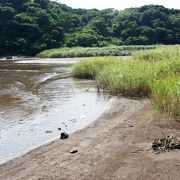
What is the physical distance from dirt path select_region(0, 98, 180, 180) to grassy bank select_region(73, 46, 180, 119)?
54 centimetres

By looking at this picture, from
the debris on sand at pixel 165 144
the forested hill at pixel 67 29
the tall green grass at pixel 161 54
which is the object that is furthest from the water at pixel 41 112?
the forested hill at pixel 67 29

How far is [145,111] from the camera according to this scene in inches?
458

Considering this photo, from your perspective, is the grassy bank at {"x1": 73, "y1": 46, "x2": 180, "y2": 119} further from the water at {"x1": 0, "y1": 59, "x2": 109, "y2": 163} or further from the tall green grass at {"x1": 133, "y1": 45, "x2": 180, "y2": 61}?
the water at {"x1": 0, "y1": 59, "x2": 109, "y2": 163}

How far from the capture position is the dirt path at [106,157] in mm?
6801

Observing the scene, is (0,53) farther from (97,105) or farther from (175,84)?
(175,84)

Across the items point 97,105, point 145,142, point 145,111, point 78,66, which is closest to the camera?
point 145,142

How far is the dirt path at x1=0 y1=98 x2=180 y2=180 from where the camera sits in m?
6.80

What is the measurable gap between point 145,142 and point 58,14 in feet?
293

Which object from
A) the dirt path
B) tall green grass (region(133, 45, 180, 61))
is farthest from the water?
tall green grass (region(133, 45, 180, 61))

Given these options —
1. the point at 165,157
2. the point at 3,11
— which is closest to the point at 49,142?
the point at 165,157

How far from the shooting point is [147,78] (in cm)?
1445

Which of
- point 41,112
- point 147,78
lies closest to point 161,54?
point 147,78

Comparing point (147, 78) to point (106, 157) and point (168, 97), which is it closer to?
point (168, 97)

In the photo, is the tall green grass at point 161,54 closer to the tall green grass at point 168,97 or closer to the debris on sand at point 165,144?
the tall green grass at point 168,97
